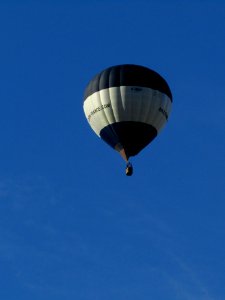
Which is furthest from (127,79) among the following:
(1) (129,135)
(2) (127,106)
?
(1) (129,135)

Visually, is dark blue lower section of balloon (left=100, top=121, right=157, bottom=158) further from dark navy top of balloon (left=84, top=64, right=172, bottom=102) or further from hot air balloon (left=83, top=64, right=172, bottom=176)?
dark navy top of balloon (left=84, top=64, right=172, bottom=102)

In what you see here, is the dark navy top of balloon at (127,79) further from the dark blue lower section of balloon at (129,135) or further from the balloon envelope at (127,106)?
the dark blue lower section of balloon at (129,135)

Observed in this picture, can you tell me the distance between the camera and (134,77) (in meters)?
137

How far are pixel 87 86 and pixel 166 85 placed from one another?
4.57 m

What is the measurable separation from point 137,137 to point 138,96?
2.34 m

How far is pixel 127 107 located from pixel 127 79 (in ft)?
5.53

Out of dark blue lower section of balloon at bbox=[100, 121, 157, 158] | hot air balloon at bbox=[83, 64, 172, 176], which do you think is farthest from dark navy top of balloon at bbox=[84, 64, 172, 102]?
dark blue lower section of balloon at bbox=[100, 121, 157, 158]

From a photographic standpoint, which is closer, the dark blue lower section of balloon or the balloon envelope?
the dark blue lower section of balloon

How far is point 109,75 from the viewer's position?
138 metres

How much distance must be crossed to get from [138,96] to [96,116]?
2.76 m

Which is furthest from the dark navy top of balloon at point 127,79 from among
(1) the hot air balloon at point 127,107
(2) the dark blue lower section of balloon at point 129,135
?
(2) the dark blue lower section of balloon at point 129,135

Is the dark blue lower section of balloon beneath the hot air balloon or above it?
beneath

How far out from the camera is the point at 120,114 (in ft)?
449

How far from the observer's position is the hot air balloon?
449 feet
